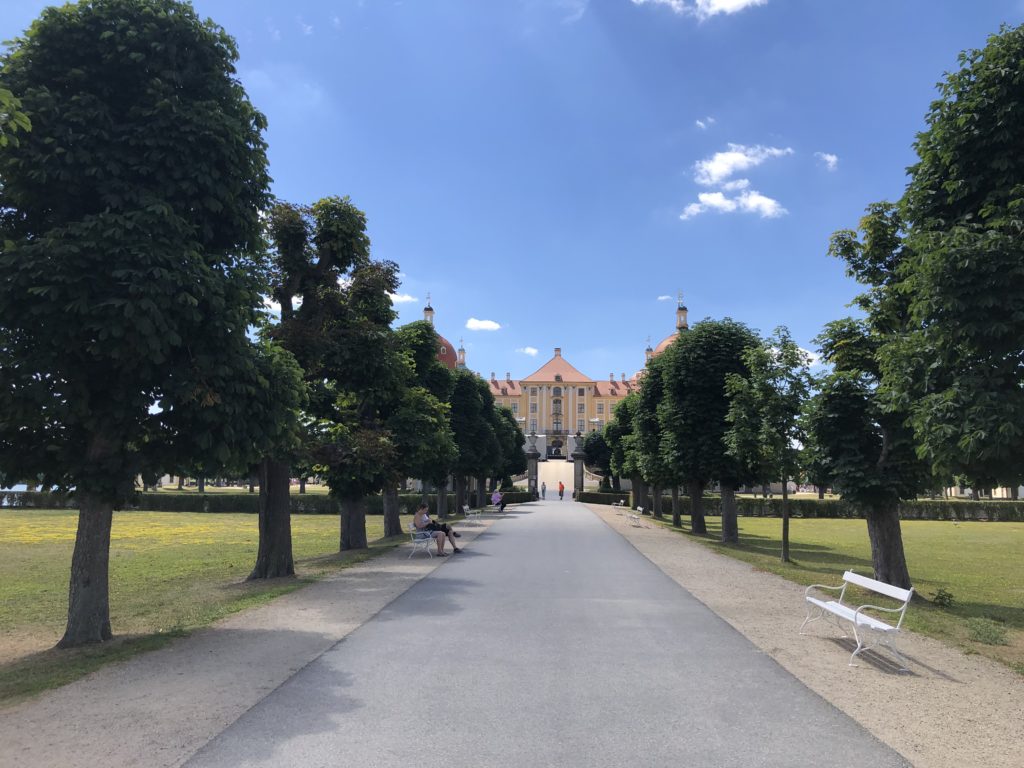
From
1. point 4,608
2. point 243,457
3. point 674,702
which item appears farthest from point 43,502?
point 674,702

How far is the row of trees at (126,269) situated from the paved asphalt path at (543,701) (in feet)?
11.4

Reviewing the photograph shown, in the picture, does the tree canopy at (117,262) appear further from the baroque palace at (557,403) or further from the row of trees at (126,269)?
the baroque palace at (557,403)

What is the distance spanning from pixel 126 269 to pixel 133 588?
9.59m

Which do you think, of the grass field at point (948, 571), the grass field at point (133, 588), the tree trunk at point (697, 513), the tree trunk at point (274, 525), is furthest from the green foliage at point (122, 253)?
the tree trunk at point (697, 513)

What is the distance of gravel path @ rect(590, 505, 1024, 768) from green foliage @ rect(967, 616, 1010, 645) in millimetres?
892

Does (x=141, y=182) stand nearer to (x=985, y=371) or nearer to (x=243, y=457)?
(x=243, y=457)

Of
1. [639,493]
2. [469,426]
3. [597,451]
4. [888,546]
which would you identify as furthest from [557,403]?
[888,546]

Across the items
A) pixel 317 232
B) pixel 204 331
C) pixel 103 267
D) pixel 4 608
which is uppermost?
pixel 317 232

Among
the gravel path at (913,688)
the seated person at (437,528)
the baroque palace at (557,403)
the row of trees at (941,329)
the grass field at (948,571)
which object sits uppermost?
the baroque palace at (557,403)

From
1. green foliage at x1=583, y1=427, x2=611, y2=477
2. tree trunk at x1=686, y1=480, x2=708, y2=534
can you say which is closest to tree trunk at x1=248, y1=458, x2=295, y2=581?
tree trunk at x1=686, y1=480, x2=708, y2=534

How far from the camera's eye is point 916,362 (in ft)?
25.8

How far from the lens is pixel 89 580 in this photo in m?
8.80

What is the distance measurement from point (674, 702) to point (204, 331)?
6670 mm

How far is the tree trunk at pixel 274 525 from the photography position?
15.0m
